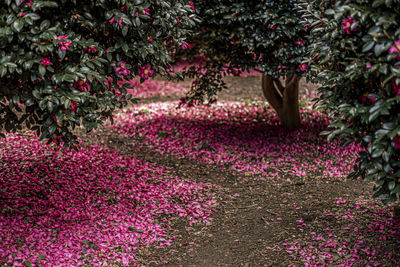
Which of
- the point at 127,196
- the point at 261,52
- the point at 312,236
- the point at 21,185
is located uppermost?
the point at 261,52

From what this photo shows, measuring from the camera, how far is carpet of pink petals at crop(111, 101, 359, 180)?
7500 millimetres

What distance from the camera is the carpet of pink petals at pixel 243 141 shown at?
7.50 m

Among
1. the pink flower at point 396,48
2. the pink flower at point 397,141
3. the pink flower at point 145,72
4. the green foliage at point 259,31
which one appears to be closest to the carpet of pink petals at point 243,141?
the green foliage at point 259,31

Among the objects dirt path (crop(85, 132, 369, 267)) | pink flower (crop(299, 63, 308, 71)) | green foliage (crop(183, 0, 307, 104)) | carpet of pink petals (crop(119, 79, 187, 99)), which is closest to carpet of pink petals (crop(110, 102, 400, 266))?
dirt path (crop(85, 132, 369, 267))

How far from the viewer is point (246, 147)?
8.23 meters

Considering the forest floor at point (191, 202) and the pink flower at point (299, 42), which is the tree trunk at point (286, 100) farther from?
the pink flower at point (299, 42)

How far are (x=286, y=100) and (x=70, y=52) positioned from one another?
6095 millimetres

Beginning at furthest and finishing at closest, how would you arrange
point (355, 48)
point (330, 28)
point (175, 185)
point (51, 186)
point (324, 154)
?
point (324, 154) → point (175, 185) → point (51, 186) → point (330, 28) → point (355, 48)

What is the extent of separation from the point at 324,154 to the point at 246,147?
1637 mm

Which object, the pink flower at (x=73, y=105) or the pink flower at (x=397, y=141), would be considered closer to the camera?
the pink flower at (x=397, y=141)

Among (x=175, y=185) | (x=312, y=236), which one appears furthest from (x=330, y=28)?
(x=175, y=185)

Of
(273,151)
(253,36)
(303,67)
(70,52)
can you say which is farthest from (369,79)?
(273,151)

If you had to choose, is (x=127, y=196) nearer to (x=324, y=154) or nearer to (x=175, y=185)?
(x=175, y=185)

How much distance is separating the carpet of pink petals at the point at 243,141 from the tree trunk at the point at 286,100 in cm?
26
